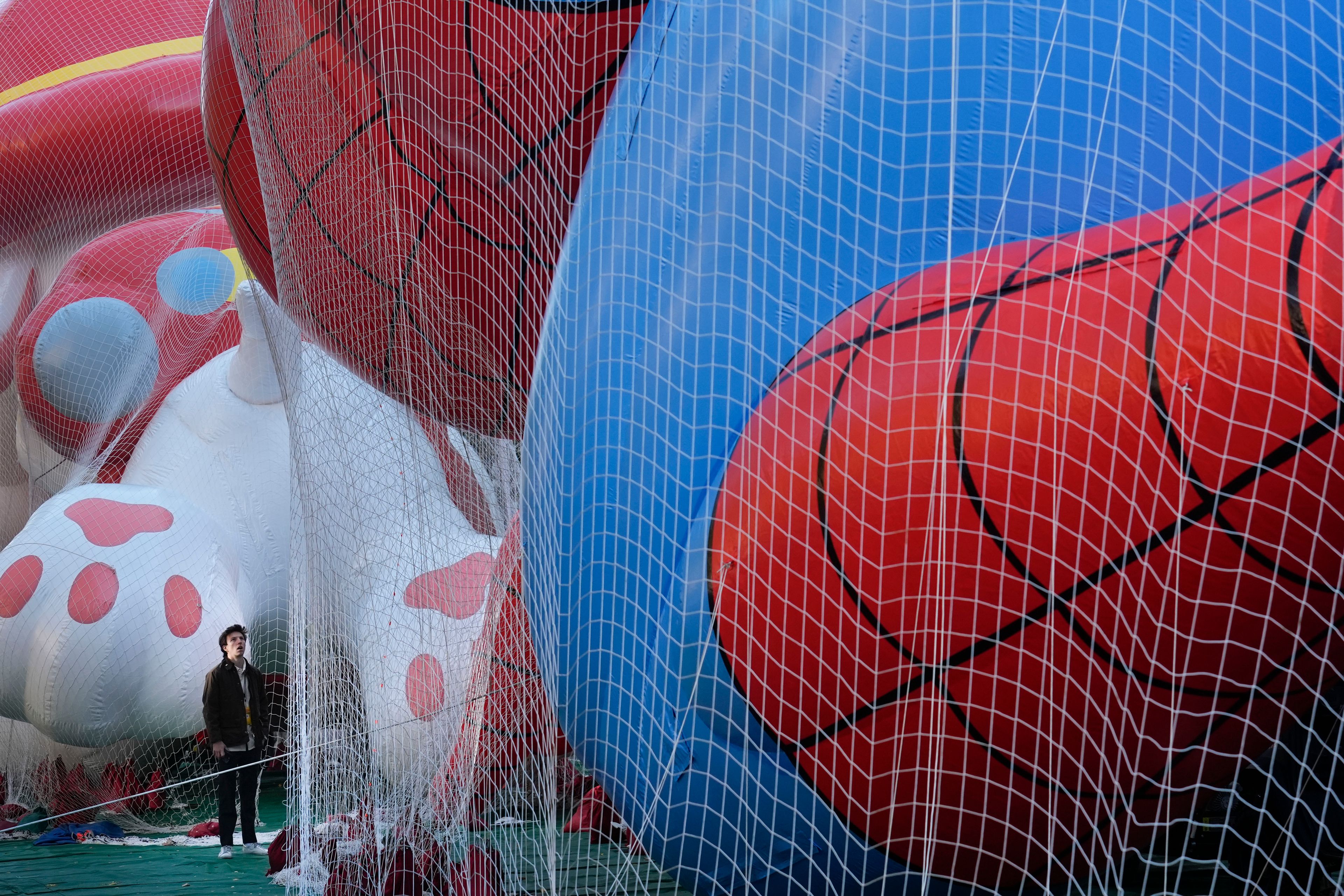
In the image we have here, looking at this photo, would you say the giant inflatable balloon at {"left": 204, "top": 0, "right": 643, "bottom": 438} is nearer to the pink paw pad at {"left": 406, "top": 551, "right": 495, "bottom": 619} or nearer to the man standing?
the pink paw pad at {"left": 406, "top": 551, "right": 495, "bottom": 619}

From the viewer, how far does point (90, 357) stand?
22.5 feet

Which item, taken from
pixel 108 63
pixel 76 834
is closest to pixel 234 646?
pixel 76 834

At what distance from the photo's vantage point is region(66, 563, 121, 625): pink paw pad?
5.92 meters

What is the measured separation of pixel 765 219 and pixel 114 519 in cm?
470

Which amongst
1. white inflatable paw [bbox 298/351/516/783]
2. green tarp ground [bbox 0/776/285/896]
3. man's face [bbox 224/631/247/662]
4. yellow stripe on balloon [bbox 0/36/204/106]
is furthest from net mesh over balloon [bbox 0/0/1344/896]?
yellow stripe on balloon [bbox 0/36/204/106]

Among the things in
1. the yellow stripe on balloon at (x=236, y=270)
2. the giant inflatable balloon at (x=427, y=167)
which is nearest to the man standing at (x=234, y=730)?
the giant inflatable balloon at (x=427, y=167)

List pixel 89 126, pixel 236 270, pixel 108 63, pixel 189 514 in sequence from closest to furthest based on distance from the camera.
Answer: pixel 189 514 → pixel 89 126 → pixel 236 270 → pixel 108 63

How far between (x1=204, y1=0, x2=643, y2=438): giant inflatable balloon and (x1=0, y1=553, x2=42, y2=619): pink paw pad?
2.71 m

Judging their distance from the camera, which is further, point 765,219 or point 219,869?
point 219,869

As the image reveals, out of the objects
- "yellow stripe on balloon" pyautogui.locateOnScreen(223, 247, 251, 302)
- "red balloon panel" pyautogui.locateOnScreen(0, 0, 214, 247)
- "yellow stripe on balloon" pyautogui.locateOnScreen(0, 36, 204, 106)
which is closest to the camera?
"red balloon panel" pyautogui.locateOnScreen(0, 0, 214, 247)

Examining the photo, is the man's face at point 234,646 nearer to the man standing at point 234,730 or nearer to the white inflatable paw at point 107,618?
the man standing at point 234,730

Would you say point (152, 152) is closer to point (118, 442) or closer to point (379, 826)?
point (118, 442)

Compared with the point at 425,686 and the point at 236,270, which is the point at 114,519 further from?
the point at 425,686

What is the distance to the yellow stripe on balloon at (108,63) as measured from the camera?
762 cm
